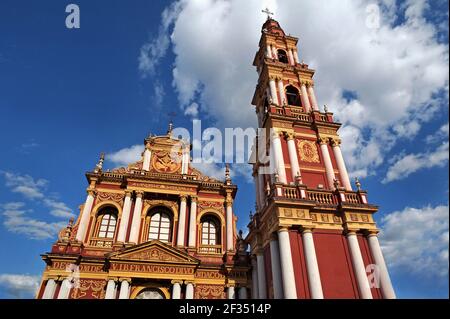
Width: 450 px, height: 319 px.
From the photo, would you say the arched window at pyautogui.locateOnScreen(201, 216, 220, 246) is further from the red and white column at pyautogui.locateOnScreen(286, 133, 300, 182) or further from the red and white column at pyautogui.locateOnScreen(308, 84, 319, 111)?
the red and white column at pyautogui.locateOnScreen(308, 84, 319, 111)

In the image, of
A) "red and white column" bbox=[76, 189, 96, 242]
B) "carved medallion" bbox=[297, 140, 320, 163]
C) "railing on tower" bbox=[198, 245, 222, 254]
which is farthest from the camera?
"railing on tower" bbox=[198, 245, 222, 254]

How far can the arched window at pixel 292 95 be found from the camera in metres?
20.4

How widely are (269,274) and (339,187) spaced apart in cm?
569

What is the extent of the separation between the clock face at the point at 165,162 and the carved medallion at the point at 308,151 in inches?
363

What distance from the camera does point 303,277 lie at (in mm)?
12273

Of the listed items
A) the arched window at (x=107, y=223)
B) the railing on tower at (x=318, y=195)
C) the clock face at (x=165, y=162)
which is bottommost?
the railing on tower at (x=318, y=195)

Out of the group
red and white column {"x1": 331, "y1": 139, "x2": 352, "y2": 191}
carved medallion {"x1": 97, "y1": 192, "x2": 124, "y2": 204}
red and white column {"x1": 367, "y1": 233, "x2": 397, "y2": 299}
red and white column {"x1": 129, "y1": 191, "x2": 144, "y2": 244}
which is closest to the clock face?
red and white column {"x1": 129, "y1": 191, "x2": 144, "y2": 244}

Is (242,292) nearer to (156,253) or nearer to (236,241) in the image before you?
(236,241)

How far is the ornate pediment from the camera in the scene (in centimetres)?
1650

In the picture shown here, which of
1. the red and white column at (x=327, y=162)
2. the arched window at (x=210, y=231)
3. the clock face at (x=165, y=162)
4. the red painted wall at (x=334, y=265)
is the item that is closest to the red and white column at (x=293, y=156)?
the red and white column at (x=327, y=162)

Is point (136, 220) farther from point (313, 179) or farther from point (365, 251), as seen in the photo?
point (365, 251)

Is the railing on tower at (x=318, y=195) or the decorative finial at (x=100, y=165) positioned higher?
the decorative finial at (x=100, y=165)

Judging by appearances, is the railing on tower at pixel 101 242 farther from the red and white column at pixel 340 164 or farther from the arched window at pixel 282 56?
the arched window at pixel 282 56

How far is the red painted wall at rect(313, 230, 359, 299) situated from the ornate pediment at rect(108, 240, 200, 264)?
7.26 meters
